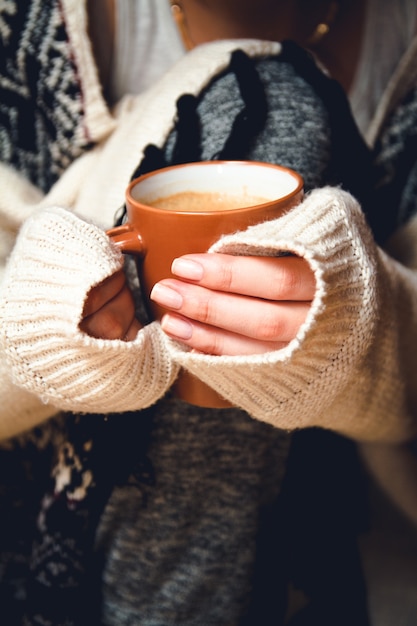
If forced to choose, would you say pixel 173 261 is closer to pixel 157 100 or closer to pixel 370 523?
pixel 157 100

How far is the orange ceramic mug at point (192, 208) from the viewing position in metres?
0.34

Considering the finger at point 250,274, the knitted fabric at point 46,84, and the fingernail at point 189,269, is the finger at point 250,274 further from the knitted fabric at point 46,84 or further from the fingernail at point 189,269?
the knitted fabric at point 46,84

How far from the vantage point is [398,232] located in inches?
26.0

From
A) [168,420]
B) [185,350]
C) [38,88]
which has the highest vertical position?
[38,88]

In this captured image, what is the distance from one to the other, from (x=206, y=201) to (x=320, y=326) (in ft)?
0.48

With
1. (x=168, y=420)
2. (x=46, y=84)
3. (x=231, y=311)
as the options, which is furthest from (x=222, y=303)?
(x=46, y=84)

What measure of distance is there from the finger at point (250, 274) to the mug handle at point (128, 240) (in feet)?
0.12

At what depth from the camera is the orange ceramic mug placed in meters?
0.34

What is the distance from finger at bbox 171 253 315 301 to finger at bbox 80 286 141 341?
61mm

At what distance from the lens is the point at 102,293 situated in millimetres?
371

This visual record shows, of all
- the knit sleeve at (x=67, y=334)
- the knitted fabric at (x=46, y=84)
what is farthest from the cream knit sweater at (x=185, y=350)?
the knitted fabric at (x=46, y=84)

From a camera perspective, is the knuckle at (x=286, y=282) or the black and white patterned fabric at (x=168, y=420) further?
the black and white patterned fabric at (x=168, y=420)

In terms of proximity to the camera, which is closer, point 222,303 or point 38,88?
point 222,303

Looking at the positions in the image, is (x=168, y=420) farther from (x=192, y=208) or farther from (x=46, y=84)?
(x=46, y=84)
